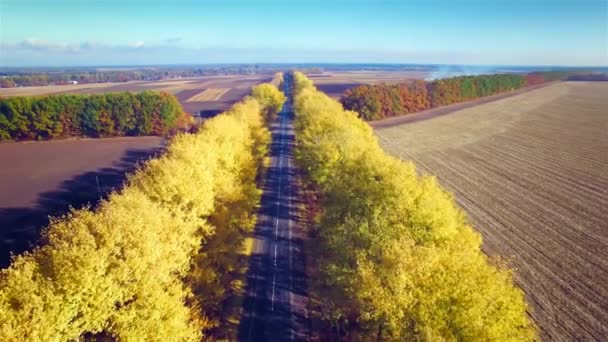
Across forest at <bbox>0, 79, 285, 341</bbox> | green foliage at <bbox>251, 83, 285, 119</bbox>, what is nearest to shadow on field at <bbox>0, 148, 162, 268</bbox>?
forest at <bbox>0, 79, 285, 341</bbox>

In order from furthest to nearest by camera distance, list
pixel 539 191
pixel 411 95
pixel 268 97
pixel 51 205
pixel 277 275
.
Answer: pixel 411 95 → pixel 268 97 → pixel 539 191 → pixel 51 205 → pixel 277 275

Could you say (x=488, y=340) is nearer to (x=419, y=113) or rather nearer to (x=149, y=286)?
(x=149, y=286)

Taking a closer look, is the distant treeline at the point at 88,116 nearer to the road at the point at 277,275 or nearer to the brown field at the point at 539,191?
the road at the point at 277,275

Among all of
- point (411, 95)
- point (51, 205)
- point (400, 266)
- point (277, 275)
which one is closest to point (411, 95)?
point (411, 95)

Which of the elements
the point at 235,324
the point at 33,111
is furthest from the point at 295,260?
the point at 33,111

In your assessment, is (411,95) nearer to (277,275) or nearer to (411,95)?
(411,95)

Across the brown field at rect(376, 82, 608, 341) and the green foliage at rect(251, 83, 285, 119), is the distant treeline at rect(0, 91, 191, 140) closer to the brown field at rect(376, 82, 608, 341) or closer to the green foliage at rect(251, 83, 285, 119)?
the green foliage at rect(251, 83, 285, 119)
